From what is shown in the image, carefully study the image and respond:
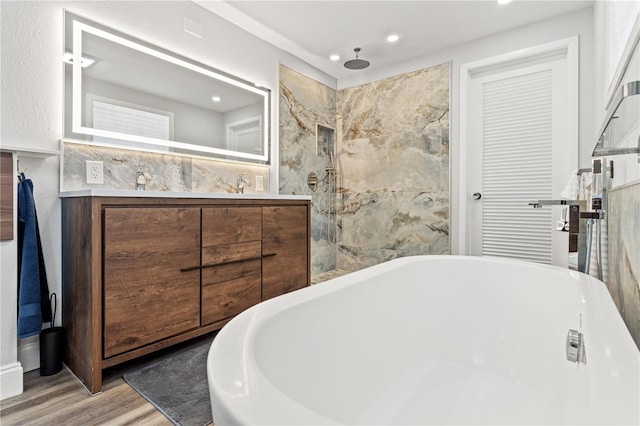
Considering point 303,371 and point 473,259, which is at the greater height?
point 473,259

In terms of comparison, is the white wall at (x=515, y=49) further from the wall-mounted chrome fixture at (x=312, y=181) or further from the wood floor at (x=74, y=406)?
the wood floor at (x=74, y=406)

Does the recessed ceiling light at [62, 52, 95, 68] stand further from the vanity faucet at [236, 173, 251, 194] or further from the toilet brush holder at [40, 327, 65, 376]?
the toilet brush holder at [40, 327, 65, 376]

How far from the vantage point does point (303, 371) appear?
1.04 metres

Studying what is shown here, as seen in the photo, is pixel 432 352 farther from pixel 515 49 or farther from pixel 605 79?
pixel 515 49

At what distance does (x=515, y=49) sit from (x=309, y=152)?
6.64 feet

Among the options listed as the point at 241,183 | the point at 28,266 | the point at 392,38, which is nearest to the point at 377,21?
the point at 392,38

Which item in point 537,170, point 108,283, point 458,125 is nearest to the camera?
point 108,283

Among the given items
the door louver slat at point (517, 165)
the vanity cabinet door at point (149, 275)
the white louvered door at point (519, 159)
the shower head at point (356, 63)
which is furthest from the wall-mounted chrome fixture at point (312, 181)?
the vanity cabinet door at point (149, 275)

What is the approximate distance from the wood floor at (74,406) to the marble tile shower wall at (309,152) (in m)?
2.05

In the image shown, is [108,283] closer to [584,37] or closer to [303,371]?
[303,371]

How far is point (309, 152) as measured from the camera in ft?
11.6

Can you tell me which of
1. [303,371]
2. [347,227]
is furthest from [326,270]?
[303,371]

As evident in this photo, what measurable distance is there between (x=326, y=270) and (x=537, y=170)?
222 cm

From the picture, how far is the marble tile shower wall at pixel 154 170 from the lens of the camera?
1903mm
